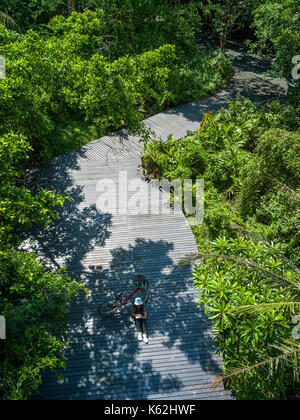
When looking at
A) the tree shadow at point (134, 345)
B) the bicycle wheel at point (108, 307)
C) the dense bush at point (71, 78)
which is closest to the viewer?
the tree shadow at point (134, 345)

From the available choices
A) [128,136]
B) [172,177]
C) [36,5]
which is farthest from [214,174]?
[36,5]

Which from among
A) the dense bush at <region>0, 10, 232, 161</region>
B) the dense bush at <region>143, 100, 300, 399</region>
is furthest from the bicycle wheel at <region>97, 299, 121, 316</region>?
the dense bush at <region>0, 10, 232, 161</region>

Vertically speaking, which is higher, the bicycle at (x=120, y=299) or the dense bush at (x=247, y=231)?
the dense bush at (x=247, y=231)

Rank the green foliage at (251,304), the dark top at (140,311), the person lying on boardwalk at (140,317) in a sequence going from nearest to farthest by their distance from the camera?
the green foliage at (251,304), the person lying on boardwalk at (140,317), the dark top at (140,311)

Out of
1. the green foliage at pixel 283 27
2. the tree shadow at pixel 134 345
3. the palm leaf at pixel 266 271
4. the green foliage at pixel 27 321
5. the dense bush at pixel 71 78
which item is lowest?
the tree shadow at pixel 134 345

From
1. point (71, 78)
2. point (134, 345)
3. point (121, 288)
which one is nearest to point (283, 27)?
point (71, 78)

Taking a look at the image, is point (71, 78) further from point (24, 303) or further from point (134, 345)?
point (134, 345)

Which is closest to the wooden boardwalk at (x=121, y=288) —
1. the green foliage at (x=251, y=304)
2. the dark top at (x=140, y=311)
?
the dark top at (x=140, y=311)

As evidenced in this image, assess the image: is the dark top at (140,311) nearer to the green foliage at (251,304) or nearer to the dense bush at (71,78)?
the green foliage at (251,304)

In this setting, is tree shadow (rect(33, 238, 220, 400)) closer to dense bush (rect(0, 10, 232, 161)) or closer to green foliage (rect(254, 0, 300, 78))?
dense bush (rect(0, 10, 232, 161))
